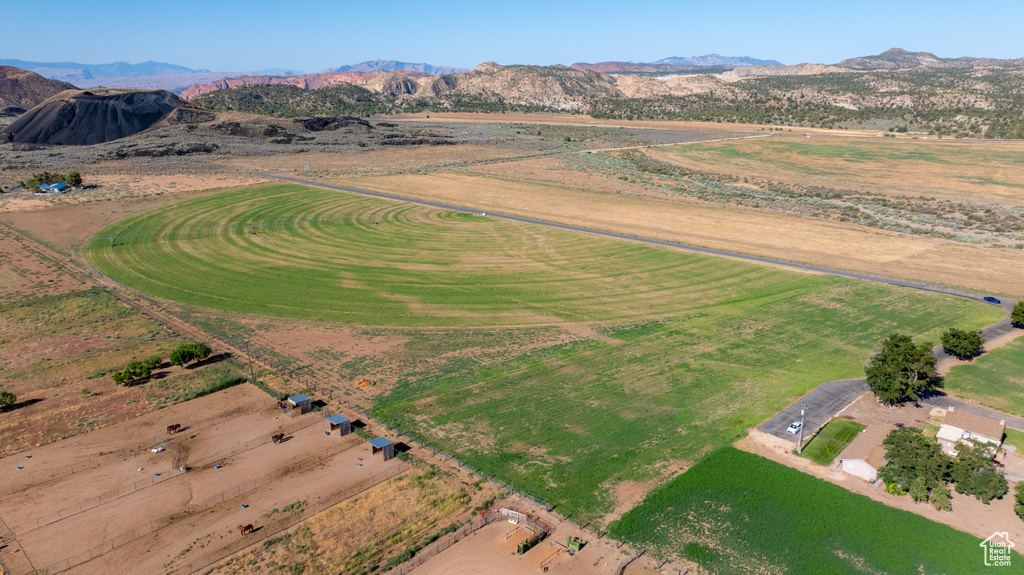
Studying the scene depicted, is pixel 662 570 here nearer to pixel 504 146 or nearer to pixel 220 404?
pixel 220 404

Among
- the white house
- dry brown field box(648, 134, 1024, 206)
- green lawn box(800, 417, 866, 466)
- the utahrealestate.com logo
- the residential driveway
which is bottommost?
the utahrealestate.com logo

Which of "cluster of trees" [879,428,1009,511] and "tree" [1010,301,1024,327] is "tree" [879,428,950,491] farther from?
"tree" [1010,301,1024,327]

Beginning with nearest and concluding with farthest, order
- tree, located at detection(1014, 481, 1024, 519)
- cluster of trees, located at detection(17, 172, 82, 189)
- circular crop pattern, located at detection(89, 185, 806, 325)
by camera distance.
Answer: tree, located at detection(1014, 481, 1024, 519), circular crop pattern, located at detection(89, 185, 806, 325), cluster of trees, located at detection(17, 172, 82, 189)

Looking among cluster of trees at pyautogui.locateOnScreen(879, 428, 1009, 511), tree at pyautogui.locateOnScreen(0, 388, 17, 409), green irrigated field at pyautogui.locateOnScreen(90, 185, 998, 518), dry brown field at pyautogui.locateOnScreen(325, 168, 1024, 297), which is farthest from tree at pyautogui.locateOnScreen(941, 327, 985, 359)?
tree at pyautogui.locateOnScreen(0, 388, 17, 409)

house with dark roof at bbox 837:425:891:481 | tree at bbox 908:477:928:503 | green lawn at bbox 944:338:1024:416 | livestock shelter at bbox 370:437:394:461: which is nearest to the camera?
tree at bbox 908:477:928:503

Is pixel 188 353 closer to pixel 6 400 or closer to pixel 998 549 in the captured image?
pixel 6 400

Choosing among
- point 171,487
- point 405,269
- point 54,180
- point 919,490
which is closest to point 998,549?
point 919,490
